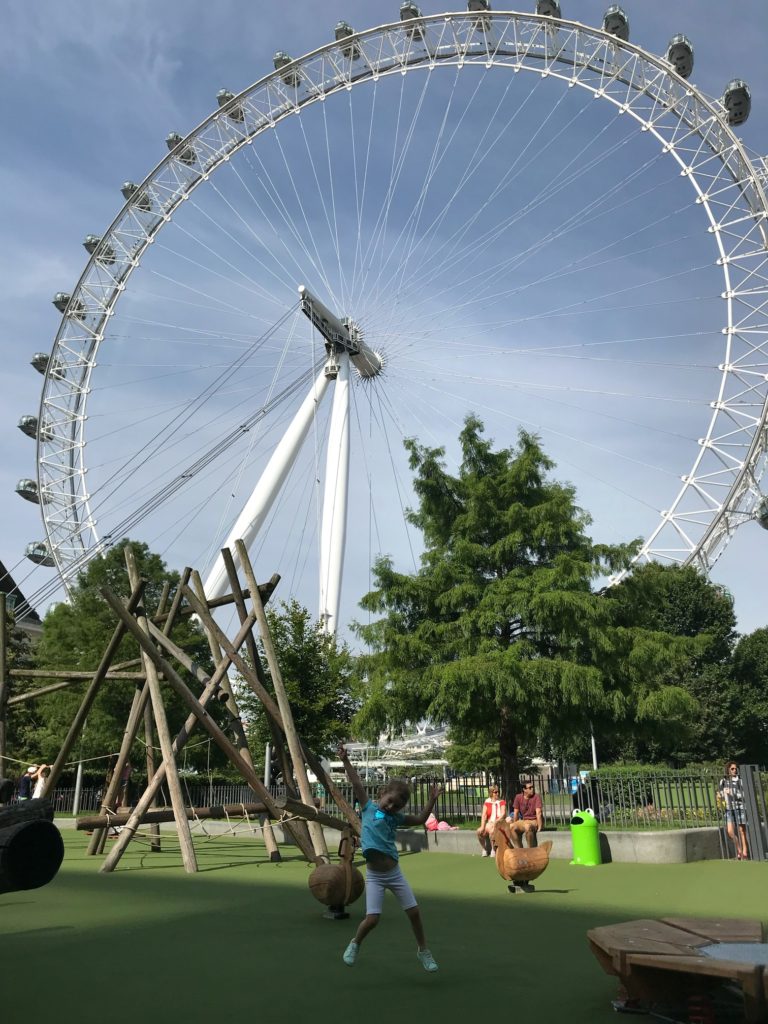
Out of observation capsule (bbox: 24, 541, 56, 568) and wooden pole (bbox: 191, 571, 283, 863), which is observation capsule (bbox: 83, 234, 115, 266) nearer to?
observation capsule (bbox: 24, 541, 56, 568)

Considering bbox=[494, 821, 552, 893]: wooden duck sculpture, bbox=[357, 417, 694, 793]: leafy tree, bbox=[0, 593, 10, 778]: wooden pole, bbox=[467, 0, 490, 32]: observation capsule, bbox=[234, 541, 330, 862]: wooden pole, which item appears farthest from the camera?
bbox=[467, 0, 490, 32]: observation capsule

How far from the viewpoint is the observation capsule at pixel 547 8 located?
32781mm

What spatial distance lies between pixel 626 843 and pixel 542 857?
4.86 metres

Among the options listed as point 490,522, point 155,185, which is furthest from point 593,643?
point 155,185

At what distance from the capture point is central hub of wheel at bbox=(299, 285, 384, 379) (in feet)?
103

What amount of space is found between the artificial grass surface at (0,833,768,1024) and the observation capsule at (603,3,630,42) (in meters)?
29.6

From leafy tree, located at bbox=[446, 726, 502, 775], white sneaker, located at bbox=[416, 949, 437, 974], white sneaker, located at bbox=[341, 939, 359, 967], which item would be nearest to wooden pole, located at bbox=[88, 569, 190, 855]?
white sneaker, located at bbox=[341, 939, 359, 967]

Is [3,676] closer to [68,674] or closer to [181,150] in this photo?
[68,674]

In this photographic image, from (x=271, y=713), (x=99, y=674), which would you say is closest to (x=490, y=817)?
(x=271, y=713)

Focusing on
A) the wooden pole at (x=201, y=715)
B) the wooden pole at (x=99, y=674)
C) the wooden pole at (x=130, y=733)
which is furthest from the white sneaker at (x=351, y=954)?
the wooden pole at (x=130, y=733)

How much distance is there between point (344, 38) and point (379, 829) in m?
35.7

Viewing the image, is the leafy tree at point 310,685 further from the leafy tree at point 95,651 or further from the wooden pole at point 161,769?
the wooden pole at point 161,769

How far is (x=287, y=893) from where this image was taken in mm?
11383

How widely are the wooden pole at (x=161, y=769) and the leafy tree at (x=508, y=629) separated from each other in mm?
6673
